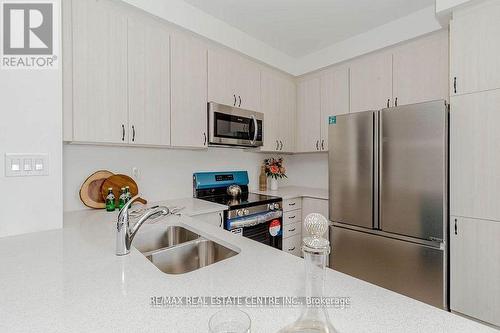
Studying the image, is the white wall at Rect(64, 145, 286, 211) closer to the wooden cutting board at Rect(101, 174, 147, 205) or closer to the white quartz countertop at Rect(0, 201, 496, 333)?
the wooden cutting board at Rect(101, 174, 147, 205)

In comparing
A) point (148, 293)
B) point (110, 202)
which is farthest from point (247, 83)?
point (148, 293)

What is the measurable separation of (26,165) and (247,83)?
2104 millimetres

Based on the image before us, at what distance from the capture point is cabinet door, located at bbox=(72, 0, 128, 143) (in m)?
1.68

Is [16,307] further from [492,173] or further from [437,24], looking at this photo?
[437,24]

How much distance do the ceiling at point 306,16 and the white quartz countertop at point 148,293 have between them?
2175mm

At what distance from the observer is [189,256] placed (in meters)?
1.30

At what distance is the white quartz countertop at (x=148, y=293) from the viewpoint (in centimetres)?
57

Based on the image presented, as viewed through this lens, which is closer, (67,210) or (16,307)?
(16,307)

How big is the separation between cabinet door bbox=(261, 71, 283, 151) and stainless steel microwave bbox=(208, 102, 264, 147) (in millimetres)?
171

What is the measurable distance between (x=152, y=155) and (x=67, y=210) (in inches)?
31.9

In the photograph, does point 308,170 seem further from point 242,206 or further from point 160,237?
point 160,237

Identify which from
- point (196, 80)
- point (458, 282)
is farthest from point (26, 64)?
point (458, 282)

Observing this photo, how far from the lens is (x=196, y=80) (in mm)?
2312

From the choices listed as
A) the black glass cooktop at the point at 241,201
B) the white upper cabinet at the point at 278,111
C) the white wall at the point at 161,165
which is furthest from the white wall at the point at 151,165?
the white upper cabinet at the point at 278,111
